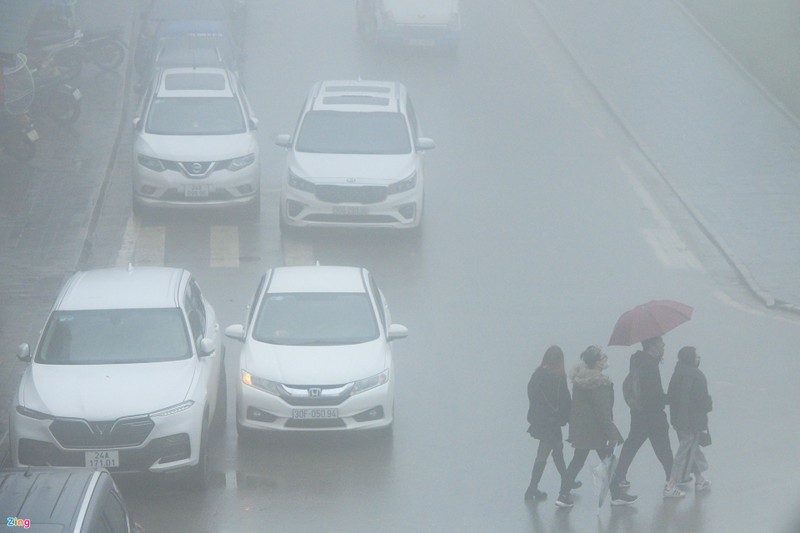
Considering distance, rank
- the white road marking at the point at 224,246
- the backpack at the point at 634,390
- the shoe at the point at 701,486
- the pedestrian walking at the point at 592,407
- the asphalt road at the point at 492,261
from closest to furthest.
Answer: the pedestrian walking at the point at 592,407
the backpack at the point at 634,390
the asphalt road at the point at 492,261
the shoe at the point at 701,486
the white road marking at the point at 224,246

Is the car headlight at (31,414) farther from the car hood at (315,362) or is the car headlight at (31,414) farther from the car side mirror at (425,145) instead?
the car side mirror at (425,145)

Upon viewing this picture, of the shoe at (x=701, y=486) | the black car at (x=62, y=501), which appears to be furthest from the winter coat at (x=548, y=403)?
the black car at (x=62, y=501)

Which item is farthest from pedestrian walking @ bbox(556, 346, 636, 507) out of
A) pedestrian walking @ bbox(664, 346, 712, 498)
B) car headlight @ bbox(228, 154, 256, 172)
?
car headlight @ bbox(228, 154, 256, 172)

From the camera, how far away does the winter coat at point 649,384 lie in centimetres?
1120

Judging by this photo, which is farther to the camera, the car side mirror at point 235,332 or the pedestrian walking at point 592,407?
the car side mirror at point 235,332

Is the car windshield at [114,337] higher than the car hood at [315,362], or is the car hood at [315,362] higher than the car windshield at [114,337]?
the car windshield at [114,337]

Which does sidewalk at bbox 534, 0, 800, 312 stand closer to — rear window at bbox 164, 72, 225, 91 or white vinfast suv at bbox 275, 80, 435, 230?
white vinfast suv at bbox 275, 80, 435, 230

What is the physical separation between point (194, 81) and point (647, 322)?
12095mm

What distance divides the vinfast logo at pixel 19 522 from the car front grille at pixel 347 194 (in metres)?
12.1

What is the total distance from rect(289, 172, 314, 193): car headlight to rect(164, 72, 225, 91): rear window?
3.06m

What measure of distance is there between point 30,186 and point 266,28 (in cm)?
1393

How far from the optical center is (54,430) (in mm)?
11023

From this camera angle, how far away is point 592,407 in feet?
36.0

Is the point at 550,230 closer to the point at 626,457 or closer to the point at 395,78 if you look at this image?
the point at 626,457
